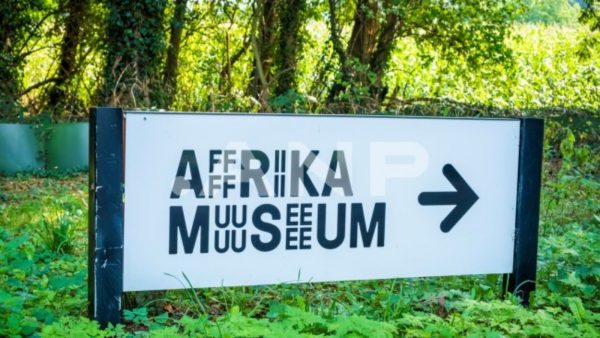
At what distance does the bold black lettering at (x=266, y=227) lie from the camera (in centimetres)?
376

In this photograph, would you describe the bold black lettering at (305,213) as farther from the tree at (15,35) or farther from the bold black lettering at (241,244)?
the tree at (15,35)

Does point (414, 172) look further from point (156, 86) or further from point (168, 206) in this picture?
point (156, 86)

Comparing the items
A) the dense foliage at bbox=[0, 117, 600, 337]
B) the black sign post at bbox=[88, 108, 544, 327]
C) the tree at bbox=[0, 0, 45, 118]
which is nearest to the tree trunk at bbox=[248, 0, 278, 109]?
the tree at bbox=[0, 0, 45, 118]

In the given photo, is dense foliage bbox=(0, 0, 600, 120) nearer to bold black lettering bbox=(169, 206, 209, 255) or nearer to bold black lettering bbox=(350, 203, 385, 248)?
bold black lettering bbox=(350, 203, 385, 248)

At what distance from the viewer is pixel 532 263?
4.28 metres

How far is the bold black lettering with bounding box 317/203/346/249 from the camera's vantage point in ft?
12.7

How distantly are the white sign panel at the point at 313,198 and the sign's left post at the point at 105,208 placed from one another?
8 centimetres

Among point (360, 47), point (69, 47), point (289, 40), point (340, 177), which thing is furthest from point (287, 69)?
point (340, 177)

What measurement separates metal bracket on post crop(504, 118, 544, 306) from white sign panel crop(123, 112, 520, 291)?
1.7 inches

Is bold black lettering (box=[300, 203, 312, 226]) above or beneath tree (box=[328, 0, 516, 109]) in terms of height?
beneath

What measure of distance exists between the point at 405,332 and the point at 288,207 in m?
0.80

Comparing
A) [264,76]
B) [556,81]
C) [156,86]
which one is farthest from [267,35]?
[556,81]

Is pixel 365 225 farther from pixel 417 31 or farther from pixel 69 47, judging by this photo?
pixel 69 47

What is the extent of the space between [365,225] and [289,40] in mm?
11726
